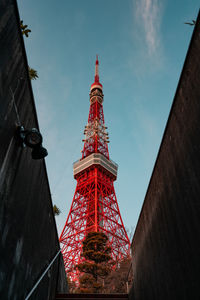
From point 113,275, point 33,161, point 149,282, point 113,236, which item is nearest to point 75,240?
point 113,236

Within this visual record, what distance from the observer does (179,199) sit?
2.57 m

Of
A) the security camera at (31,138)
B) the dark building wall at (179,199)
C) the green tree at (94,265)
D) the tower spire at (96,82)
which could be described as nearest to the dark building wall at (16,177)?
the security camera at (31,138)

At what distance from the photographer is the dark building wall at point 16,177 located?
2.06 metres

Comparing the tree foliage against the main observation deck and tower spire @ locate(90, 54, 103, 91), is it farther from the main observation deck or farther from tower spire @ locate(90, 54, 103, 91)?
tower spire @ locate(90, 54, 103, 91)

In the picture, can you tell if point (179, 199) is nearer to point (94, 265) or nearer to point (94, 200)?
point (94, 265)

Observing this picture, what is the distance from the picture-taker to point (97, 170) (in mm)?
28094

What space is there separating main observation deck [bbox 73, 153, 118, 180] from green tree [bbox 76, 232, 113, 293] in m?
12.2

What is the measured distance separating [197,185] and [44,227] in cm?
266

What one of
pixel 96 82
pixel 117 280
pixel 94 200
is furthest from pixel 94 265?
pixel 96 82

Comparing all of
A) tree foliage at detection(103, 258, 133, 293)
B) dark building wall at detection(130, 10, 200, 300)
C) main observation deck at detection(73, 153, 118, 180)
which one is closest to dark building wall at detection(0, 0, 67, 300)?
dark building wall at detection(130, 10, 200, 300)

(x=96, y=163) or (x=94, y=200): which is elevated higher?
(x=96, y=163)

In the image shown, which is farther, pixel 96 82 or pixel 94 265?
pixel 96 82

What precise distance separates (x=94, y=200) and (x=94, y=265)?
10.3 m

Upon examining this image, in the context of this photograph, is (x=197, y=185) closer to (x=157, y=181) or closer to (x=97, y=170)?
(x=157, y=181)
